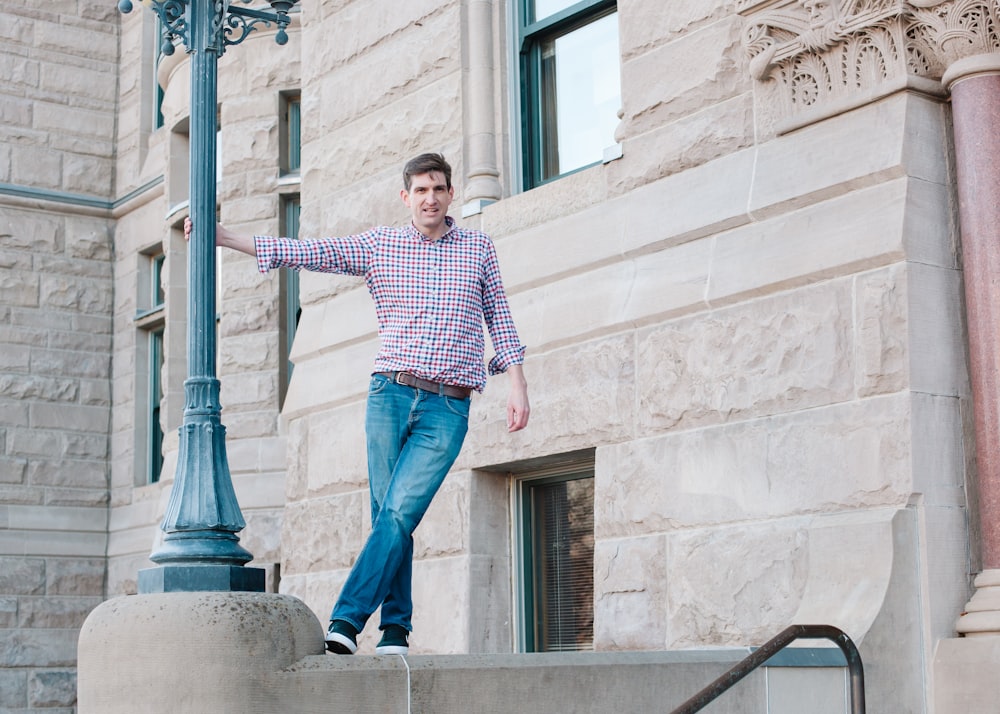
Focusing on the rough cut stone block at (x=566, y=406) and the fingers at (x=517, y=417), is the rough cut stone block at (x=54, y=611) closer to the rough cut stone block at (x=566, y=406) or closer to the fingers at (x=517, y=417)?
the rough cut stone block at (x=566, y=406)

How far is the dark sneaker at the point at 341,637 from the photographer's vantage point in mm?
5629

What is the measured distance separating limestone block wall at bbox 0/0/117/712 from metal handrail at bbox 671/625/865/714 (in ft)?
39.6

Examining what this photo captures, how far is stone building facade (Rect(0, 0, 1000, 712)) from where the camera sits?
6406 millimetres

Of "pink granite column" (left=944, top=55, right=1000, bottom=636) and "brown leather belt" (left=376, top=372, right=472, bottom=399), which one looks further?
"pink granite column" (left=944, top=55, right=1000, bottom=636)

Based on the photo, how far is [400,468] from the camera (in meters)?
5.97

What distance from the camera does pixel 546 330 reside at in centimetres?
830

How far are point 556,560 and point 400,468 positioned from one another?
9.22 feet

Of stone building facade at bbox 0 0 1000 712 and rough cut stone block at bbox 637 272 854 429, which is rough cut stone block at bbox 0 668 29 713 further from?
rough cut stone block at bbox 637 272 854 429

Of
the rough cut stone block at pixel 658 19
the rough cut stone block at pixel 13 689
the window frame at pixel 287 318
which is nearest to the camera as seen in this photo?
the rough cut stone block at pixel 658 19

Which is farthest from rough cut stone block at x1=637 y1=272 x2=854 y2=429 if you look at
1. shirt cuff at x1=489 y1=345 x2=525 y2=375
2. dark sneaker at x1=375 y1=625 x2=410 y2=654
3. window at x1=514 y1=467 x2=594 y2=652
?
dark sneaker at x1=375 y1=625 x2=410 y2=654

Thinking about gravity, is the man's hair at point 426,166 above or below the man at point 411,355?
above

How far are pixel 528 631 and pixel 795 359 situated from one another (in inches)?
104

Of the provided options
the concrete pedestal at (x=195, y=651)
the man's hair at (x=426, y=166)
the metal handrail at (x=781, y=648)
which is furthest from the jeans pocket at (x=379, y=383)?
the metal handrail at (x=781, y=648)

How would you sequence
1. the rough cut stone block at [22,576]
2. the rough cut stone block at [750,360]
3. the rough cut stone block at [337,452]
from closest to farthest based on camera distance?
the rough cut stone block at [750,360]
the rough cut stone block at [337,452]
the rough cut stone block at [22,576]
